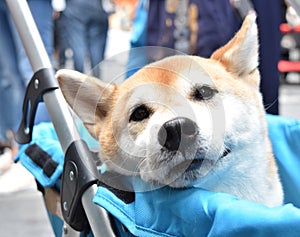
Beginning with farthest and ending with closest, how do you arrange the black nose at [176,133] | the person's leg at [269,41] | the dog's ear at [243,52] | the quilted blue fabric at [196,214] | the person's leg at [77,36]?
1. the person's leg at [77,36]
2. the person's leg at [269,41]
3. the dog's ear at [243,52]
4. the black nose at [176,133]
5. the quilted blue fabric at [196,214]

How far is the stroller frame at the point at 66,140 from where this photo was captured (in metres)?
0.85

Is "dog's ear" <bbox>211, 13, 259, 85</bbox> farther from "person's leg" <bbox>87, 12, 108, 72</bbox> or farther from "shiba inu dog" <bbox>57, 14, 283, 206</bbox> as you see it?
"person's leg" <bbox>87, 12, 108, 72</bbox>

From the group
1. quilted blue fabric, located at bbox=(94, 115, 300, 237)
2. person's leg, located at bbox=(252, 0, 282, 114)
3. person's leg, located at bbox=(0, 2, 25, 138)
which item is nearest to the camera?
quilted blue fabric, located at bbox=(94, 115, 300, 237)

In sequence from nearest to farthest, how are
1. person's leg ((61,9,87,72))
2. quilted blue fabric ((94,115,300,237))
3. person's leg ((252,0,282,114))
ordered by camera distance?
quilted blue fabric ((94,115,300,237)), person's leg ((252,0,282,114)), person's leg ((61,9,87,72))

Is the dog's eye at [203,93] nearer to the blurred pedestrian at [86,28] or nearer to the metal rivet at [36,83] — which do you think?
the metal rivet at [36,83]

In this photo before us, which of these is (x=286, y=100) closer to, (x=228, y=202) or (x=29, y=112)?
(x=29, y=112)

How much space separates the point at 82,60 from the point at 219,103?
1.53 meters

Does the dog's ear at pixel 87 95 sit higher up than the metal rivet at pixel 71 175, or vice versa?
the dog's ear at pixel 87 95

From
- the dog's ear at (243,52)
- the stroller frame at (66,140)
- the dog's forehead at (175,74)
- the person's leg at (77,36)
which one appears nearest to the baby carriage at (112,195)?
the stroller frame at (66,140)

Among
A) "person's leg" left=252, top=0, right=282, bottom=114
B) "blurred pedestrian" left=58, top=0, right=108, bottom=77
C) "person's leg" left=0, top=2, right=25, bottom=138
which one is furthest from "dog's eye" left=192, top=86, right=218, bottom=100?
"person's leg" left=0, top=2, right=25, bottom=138

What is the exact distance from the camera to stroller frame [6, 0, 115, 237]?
847 millimetres

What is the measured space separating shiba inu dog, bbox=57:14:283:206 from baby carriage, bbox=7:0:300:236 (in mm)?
35

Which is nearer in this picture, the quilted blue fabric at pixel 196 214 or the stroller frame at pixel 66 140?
the quilted blue fabric at pixel 196 214

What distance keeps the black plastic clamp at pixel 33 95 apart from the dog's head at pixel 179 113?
0.07m
